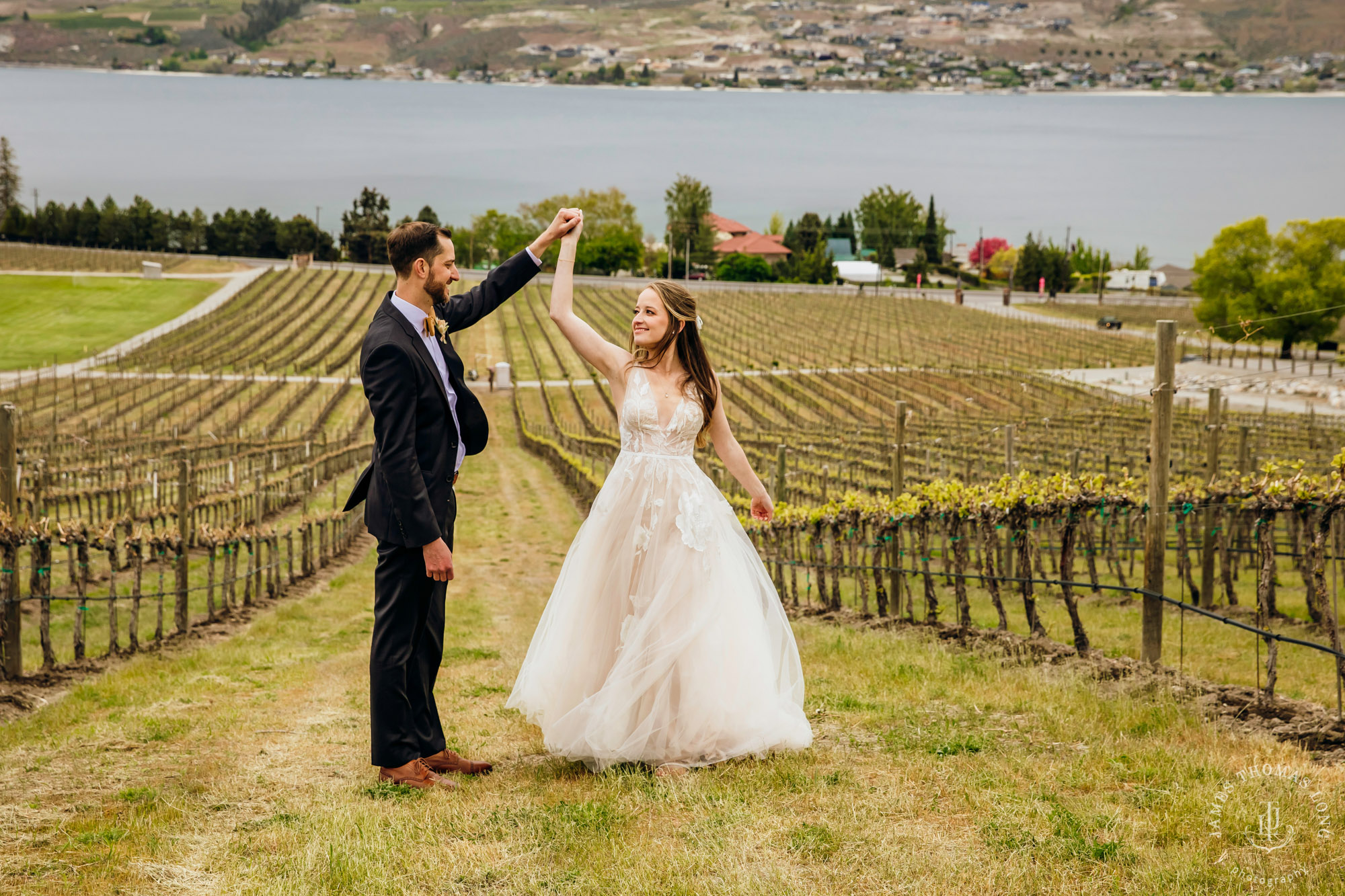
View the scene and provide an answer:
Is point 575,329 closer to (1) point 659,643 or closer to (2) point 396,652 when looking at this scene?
(1) point 659,643

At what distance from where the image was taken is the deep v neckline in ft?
15.2

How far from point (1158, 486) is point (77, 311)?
89.7 m

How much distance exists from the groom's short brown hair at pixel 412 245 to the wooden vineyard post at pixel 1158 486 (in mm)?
4822

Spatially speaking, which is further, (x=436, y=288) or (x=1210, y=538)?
(x=1210, y=538)

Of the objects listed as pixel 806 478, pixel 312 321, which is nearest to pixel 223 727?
pixel 806 478

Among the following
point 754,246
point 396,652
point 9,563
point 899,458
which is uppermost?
point 754,246

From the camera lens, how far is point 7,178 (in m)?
136

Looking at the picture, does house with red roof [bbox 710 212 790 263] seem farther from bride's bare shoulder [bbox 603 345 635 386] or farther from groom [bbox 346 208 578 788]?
groom [bbox 346 208 578 788]

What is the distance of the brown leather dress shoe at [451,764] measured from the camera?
14.8ft

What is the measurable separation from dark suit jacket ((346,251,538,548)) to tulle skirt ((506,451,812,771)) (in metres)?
0.65

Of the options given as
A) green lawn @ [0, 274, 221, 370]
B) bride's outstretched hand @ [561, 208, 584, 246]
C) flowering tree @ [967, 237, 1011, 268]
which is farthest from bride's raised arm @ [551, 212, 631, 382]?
flowering tree @ [967, 237, 1011, 268]

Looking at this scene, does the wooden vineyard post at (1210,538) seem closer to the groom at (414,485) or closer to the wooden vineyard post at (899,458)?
the wooden vineyard post at (899,458)

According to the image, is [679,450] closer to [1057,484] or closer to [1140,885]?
[1140,885]

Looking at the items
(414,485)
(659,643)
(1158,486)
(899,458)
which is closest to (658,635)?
(659,643)
